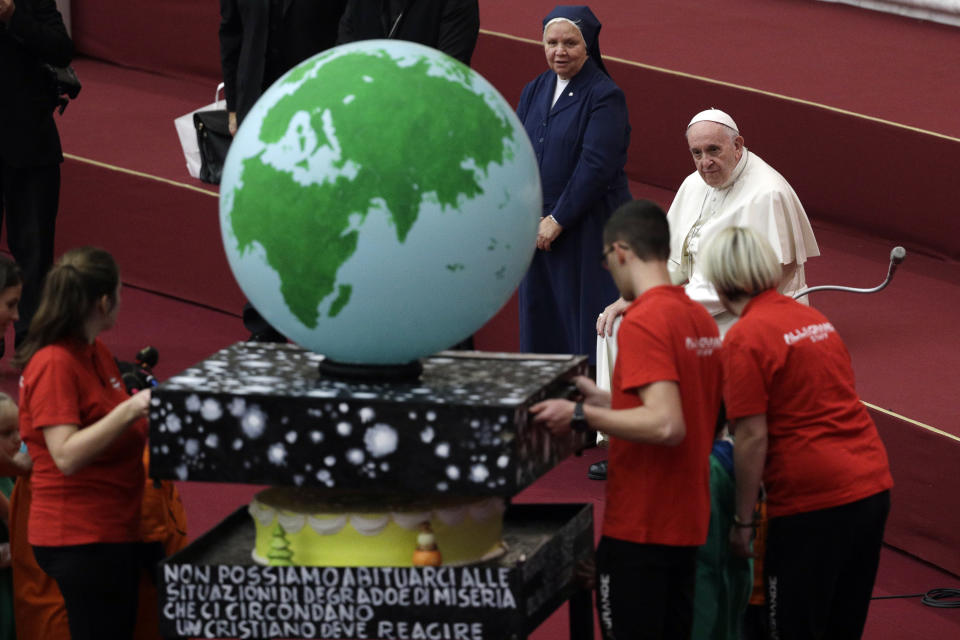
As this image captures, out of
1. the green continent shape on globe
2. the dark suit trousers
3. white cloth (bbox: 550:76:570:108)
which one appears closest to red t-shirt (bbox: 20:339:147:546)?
the green continent shape on globe

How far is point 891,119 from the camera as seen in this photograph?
631cm

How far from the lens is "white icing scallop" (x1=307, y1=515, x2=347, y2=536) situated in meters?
2.76

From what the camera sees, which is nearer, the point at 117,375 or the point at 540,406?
the point at 540,406

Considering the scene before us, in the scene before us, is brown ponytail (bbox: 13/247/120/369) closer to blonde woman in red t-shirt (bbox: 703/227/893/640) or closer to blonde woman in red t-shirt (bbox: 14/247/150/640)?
blonde woman in red t-shirt (bbox: 14/247/150/640)

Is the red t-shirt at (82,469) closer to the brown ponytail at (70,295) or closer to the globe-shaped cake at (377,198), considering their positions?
the brown ponytail at (70,295)

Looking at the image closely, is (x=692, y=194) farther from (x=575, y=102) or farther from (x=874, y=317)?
(x=874, y=317)

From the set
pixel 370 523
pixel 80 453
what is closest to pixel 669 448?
pixel 370 523

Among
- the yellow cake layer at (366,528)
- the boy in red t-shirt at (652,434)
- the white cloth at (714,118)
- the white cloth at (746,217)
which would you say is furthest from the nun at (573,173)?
the yellow cake layer at (366,528)

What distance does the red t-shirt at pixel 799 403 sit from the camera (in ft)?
10.5

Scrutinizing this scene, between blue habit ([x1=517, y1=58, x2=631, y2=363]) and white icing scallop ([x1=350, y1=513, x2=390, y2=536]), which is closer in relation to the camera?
white icing scallop ([x1=350, y1=513, x2=390, y2=536])

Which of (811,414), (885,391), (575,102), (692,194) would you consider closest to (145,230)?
(575,102)

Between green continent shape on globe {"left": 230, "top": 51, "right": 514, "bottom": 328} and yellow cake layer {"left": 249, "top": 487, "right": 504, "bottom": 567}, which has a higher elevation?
green continent shape on globe {"left": 230, "top": 51, "right": 514, "bottom": 328}

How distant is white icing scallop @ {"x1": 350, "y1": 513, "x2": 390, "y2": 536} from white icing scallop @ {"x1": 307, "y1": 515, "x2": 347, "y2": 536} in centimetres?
2

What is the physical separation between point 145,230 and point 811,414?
14.9 ft
